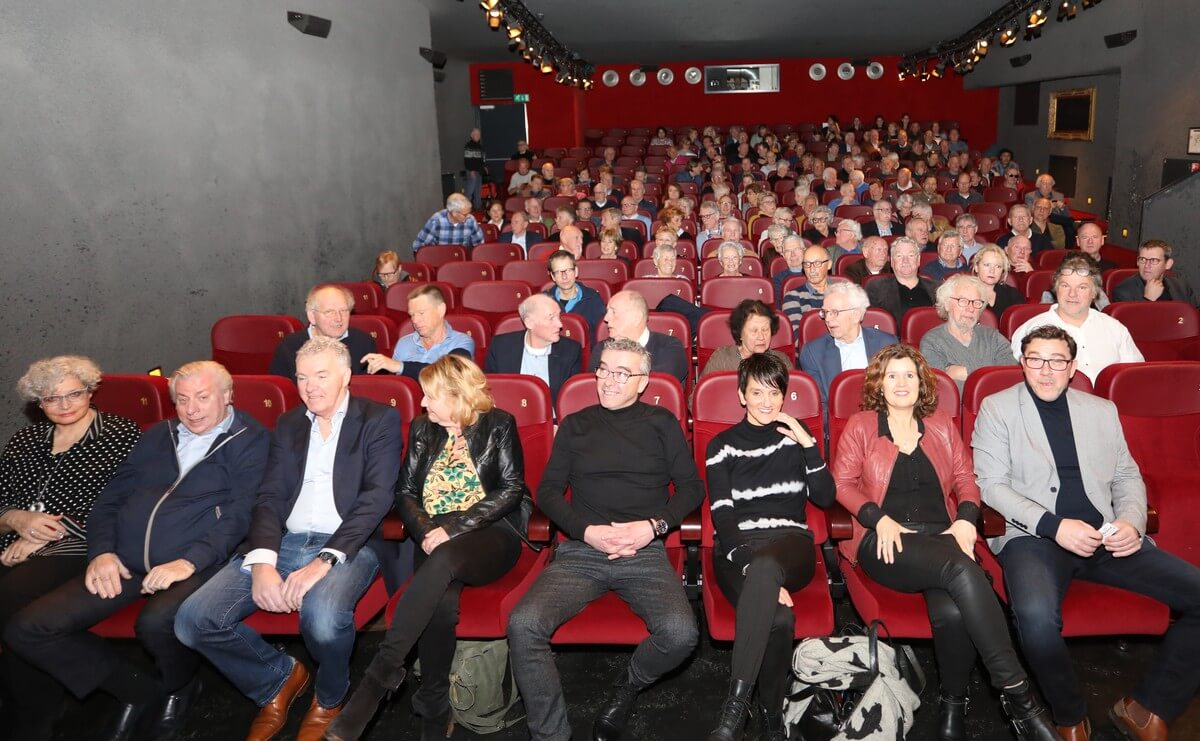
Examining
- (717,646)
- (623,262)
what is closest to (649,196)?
(623,262)

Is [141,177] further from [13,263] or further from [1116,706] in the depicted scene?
[1116,706]

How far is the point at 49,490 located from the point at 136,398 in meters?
0.63

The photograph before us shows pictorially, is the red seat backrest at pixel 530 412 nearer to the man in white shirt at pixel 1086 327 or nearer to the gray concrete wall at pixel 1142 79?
the man in white shirt at pixel 1086 327

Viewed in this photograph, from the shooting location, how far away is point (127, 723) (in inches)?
110

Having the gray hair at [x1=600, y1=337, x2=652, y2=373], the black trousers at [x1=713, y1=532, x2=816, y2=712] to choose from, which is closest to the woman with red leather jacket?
the black trousers at [x1=713, y1=532, x2=816, y2=712]

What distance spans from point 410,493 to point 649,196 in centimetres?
996

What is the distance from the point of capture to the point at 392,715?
2.94 m

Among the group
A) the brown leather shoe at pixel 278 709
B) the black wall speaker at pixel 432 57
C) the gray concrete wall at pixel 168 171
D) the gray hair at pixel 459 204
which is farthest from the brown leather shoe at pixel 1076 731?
the black wall speaker at pixel 432 57

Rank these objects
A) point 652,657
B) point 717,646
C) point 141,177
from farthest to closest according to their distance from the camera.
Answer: point 141,177 → point 717,646 → point 652,657

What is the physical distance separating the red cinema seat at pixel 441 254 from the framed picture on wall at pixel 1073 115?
1258 cm

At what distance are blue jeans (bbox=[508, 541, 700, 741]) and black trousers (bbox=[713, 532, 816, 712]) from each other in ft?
0.55

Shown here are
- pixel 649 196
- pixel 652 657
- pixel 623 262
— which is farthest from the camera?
pixel 649 196

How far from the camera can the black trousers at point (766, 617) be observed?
254cm

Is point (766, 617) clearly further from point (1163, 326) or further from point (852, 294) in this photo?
point (1163, 326)
